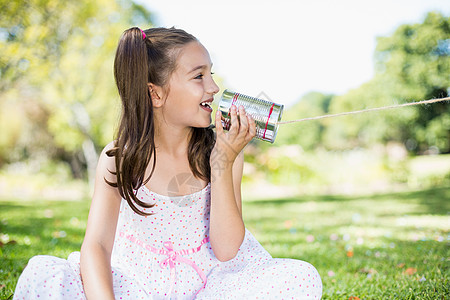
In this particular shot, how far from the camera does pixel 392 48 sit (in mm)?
19531

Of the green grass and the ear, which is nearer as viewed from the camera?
the ear

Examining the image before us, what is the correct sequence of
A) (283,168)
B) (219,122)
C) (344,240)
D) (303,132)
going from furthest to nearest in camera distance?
(303,132), (283,168), (344,240), (219,122)

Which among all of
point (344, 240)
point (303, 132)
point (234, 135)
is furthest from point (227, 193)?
point (303, 132)

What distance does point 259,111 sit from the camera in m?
1.76

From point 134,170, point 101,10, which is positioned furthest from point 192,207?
point 101,10

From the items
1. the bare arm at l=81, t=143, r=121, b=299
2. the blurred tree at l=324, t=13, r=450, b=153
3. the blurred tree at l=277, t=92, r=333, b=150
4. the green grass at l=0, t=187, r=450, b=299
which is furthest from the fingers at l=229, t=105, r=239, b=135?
the blurred tree at l=277, t=92, r=333, b=150

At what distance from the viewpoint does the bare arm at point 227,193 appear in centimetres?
175

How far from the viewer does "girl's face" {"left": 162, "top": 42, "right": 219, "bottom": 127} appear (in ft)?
5.98

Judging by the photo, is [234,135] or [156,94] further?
[156,94]

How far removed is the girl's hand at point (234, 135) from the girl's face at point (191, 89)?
4.0 inches

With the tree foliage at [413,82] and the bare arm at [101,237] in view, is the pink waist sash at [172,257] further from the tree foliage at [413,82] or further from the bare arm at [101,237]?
the tree foliage at [413,82]

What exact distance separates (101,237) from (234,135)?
709 mm

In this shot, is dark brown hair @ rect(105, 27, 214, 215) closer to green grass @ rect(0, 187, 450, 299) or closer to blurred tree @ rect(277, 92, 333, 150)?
green grass @ rect(0, 187, 450, 299)

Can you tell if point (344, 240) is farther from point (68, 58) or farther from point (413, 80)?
point (413, 80)
